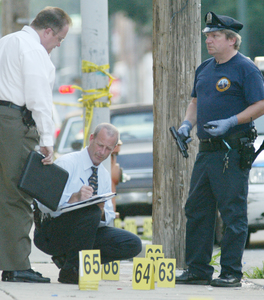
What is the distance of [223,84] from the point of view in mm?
4348

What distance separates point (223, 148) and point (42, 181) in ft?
4.06

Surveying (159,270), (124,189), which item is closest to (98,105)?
(159,270)

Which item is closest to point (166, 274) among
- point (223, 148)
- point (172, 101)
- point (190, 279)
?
point (190, 279)

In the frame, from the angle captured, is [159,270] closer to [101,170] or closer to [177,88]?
[101,170]

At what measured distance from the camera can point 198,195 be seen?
4473mm

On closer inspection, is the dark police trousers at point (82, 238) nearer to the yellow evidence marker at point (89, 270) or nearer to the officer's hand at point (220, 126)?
the yellow evidence marker at point (89, 270)

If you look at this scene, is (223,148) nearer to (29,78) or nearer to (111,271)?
(111,271)

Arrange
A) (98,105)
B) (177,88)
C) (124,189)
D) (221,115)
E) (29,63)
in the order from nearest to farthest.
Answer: (29,63), (221,115), (177,88), (98,105), (124,189)

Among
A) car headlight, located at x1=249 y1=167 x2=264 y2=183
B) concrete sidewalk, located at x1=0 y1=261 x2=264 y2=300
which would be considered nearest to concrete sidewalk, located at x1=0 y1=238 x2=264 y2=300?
concrete sidewalk, located at x1=0 y1=261 x2=264 y2=300

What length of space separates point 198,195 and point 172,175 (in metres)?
0.60

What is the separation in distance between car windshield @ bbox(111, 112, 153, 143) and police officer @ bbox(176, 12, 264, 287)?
18.4 ft

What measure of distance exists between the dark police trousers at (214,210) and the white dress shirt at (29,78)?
1.10 metres

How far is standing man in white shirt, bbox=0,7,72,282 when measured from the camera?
4.07m

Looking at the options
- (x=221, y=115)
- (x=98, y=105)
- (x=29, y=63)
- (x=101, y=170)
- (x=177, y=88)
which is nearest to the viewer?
(x=29, y=63)
